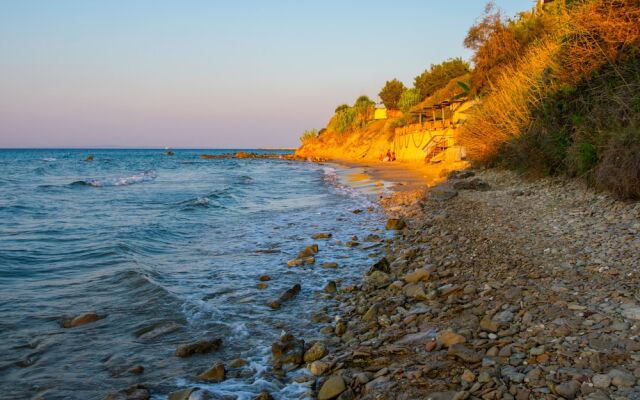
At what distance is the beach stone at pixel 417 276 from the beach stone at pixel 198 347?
2830 millimetres

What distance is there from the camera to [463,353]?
387 centimetres

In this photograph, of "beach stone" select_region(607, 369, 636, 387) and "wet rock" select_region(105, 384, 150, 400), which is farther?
"wet rock" select_region(105, 384, 150, 400)

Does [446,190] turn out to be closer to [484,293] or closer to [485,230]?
[485,230]

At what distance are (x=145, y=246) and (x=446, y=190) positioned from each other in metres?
9.44

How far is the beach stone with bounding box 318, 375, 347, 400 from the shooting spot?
12.3 ft

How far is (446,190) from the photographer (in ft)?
49.4

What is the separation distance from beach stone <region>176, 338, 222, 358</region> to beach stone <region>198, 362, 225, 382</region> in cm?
55

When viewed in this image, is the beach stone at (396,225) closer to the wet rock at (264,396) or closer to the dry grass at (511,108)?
the dry grass at (511,108)

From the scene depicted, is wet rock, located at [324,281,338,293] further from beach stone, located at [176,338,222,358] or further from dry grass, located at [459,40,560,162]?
dry grass, located at [459,40,560,162]

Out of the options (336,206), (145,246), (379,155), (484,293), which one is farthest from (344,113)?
(484,293)

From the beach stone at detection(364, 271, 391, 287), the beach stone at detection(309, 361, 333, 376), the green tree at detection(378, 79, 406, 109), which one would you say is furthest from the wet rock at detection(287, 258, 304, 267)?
the green tree at detection(378, 79, 406, 109)

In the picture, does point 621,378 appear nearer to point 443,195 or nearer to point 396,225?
point 396,225

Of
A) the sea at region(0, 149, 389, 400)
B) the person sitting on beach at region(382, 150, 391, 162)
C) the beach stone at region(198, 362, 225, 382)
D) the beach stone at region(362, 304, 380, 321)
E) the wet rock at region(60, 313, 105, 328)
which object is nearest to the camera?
the beach stone at region(198, 362, 225, 382)

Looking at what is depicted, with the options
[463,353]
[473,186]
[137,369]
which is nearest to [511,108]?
[473,186]
